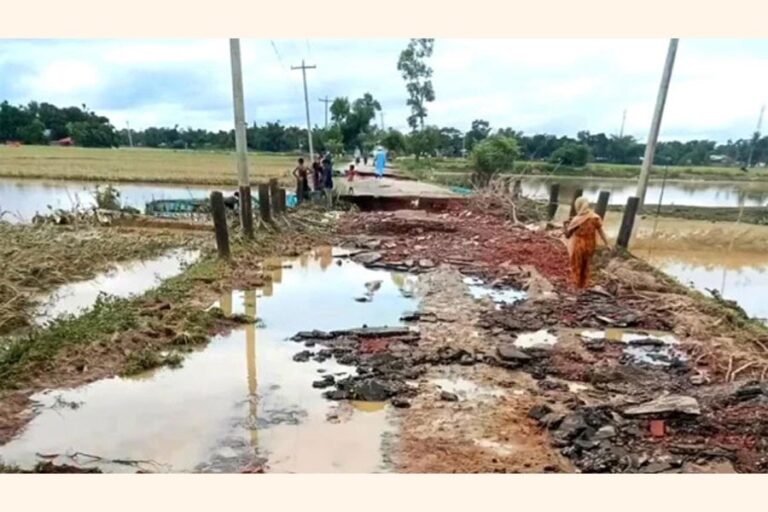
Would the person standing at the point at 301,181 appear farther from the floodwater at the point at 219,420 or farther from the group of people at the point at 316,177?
the floodwater at the point at 219,420

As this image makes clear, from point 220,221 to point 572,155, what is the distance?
40758mm

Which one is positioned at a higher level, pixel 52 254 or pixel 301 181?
pixel 301 181

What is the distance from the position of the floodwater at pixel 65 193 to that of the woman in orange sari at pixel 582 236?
15.2m

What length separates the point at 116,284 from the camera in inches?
393

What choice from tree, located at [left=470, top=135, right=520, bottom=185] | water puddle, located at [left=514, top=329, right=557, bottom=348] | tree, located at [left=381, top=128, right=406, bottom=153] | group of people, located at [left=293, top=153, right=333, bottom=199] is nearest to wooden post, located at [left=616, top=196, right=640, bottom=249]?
water puddle, located at [left=514, top=329, right=557, bottom=348]

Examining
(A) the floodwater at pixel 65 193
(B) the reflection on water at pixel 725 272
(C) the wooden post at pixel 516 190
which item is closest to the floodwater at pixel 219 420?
(B) the reflection on water at pixel 725 272

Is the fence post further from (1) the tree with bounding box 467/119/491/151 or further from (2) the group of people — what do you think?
(1) the tree with bounding box 467/119/491/151

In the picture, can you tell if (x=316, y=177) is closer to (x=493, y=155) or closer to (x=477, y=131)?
(x=493, y=155)

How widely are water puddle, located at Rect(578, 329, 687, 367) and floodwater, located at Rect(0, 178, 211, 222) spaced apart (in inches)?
645

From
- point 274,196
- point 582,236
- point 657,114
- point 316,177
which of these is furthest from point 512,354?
point 316,177

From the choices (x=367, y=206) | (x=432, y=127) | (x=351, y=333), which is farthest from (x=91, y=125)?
(x=351, y=333)

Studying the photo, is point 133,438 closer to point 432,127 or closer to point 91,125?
point 432,127

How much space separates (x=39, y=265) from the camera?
9.80 m

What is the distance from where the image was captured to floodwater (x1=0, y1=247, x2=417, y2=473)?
4.19 meters
